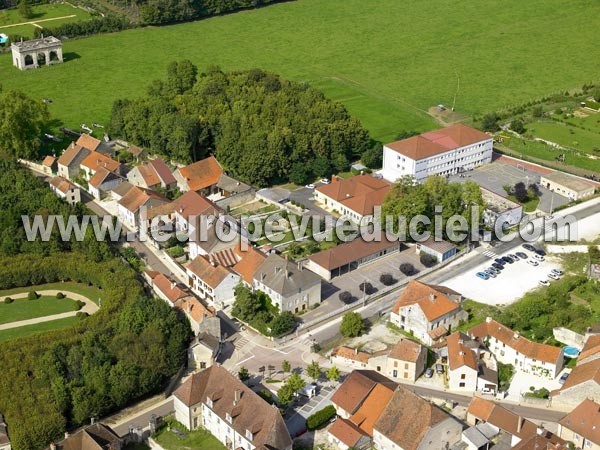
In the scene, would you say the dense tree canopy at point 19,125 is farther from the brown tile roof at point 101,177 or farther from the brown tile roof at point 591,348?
the brown tile roof at point 591,348

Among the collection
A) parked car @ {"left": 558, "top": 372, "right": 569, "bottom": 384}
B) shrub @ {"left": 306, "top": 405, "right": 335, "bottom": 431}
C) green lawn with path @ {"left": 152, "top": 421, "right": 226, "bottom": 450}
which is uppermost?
shrub @ {"left": 306, "top": 405, "right": 335, "bottom": 431}

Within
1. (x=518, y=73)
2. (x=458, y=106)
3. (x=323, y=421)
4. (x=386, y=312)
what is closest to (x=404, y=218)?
(x=386, y=312)

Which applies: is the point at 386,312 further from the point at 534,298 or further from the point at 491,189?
the point at 491,189

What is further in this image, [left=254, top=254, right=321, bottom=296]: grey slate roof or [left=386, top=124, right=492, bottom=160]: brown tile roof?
[left=386, top=124, right=492, bottom=160]: brown tile roof

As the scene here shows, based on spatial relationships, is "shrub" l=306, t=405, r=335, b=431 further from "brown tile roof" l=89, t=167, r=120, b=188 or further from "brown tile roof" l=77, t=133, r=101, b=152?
"brown tile roof" l=77, t=133, r=101, b=152

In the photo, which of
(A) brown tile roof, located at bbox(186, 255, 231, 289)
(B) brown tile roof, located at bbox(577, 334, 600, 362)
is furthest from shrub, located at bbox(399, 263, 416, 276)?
(B) brown tile roof, located at bbox(577, 334, 600, 362)

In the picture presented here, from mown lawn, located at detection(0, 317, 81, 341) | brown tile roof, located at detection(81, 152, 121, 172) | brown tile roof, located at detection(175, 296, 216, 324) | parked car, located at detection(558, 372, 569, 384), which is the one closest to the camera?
parked car, located at detection(558, 372, 569, 384)
